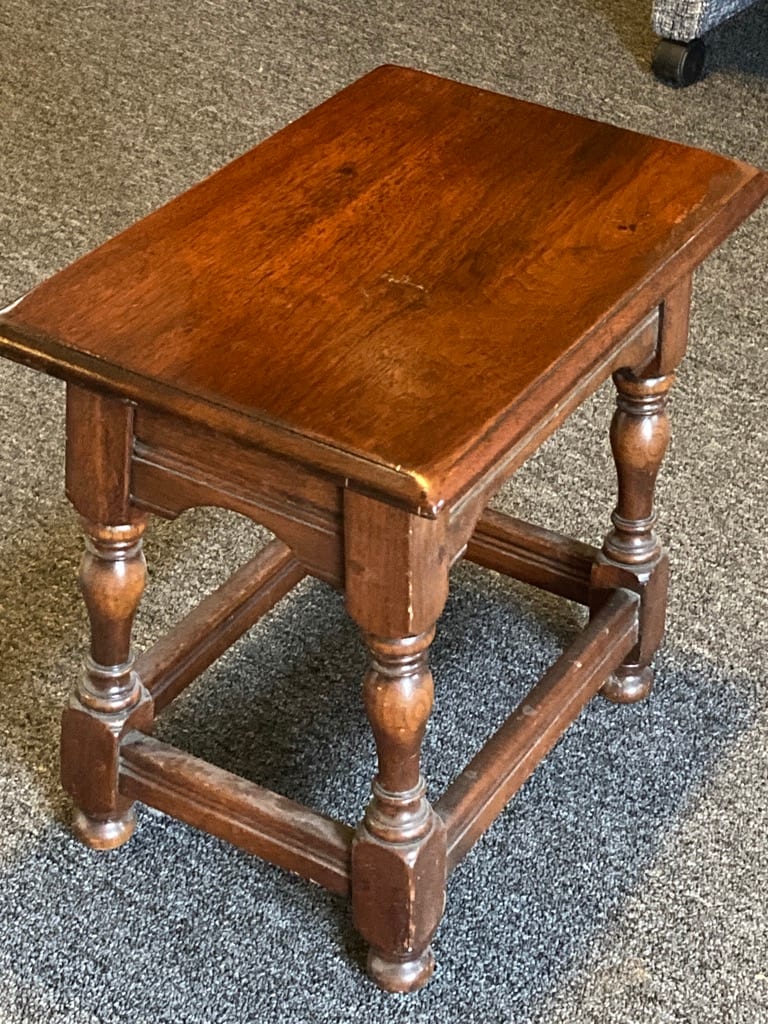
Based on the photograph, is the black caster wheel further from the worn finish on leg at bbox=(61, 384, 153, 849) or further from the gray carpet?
the worn finish on leg at bbox=(61, 384, 153, 849)

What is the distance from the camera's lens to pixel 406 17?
2.54m

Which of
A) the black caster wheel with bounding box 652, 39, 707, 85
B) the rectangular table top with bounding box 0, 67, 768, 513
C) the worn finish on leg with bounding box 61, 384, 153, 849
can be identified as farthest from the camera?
the black caster wheel with bounding box 652, 39, 707, 85

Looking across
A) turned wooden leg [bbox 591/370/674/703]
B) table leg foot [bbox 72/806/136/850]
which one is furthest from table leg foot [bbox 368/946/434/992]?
turned wooden leg [bbox 591/370/674/703]

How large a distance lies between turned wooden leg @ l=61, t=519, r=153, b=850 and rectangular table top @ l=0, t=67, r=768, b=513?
156 millimetres

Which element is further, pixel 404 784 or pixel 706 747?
pixel 706 747

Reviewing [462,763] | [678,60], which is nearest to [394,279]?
[462,763]

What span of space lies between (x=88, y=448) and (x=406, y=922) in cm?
37

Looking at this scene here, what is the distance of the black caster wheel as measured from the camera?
2.33 meters

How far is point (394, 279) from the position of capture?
109 cm

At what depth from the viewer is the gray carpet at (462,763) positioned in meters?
1.18

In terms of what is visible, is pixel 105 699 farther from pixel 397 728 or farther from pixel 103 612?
pixel 397 728

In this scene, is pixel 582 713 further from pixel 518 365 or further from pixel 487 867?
pixel 518 365

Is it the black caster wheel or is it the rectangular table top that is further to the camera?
the black caster wheel

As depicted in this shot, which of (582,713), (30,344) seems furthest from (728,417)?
(30,344)
